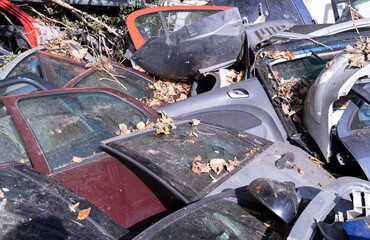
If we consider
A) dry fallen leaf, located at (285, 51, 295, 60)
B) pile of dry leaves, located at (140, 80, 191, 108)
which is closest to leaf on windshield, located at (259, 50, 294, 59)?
dry fallen leaf, located at (285, 51, 295, 60)

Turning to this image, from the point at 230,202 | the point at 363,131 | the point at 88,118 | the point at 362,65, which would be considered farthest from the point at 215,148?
Result: the point at 362,65

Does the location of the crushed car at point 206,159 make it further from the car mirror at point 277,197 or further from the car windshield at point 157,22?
the car windshield at point 157,22

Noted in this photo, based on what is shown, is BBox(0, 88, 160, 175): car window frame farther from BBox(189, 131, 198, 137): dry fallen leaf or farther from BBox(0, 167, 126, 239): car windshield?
BBox(189, 131, 198, 137): dry fallen leaf

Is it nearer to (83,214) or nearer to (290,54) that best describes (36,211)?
(83,214)

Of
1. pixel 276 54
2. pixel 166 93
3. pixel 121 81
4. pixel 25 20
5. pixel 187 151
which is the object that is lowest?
pixel 166 93

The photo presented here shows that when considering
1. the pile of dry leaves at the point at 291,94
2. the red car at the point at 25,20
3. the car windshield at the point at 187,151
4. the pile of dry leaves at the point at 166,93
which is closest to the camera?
the car windshield at the point at 187,151

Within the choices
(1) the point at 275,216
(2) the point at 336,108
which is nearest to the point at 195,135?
(1) the point at 275,216

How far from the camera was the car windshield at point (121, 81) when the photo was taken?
13.7 ft

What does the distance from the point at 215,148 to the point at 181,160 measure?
40 centimetres

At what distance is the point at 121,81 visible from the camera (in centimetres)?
452

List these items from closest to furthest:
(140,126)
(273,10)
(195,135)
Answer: (195,135) < (140,126) < (273,10)

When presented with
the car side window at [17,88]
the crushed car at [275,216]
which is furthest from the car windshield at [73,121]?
the crushed car at [275,216]

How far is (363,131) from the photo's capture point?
3199 millimetres

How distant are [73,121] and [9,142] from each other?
47cm
